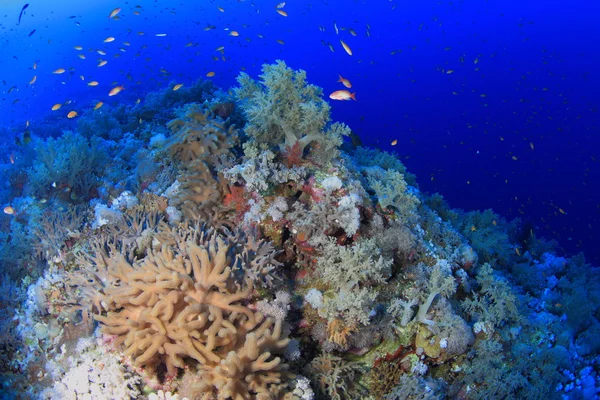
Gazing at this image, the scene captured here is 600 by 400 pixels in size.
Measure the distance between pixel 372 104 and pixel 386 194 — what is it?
67508mm

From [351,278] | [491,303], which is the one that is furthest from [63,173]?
[491,303]

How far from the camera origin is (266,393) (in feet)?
10.7

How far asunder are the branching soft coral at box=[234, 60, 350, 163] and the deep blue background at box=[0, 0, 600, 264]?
10.8 meters

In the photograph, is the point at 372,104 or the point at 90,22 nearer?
the point at 372,104

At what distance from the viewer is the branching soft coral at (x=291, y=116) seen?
574 centimetres

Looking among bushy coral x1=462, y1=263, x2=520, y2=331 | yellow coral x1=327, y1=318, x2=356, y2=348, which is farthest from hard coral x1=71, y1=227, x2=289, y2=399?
bushy coral x1=462, y1=263, x2=520, y2=331

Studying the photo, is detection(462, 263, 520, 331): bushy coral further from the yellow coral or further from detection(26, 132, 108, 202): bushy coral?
detection(26, 132, 108, 202): bushy coral

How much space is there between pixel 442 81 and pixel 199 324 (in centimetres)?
7859

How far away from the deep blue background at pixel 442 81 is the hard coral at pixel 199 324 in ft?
44.4

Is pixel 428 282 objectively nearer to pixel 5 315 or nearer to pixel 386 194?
pixel 386 194

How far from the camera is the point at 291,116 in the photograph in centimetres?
578

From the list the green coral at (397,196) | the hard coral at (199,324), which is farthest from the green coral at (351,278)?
the green coral at (397,196)

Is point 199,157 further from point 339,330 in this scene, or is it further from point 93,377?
point 339,330

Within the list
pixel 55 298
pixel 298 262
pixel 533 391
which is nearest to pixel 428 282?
pixel 298 262
